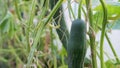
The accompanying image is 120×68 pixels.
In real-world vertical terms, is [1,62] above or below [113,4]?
below

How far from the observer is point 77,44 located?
25.7 inches

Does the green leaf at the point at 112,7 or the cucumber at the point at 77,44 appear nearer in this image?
the cucumber at the point at 77,44

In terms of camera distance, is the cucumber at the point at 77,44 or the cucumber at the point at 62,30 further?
the cucumber at the point at 62,30

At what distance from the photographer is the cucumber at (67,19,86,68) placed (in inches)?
25.7

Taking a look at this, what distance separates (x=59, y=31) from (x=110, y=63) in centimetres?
25

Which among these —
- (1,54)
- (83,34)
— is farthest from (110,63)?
(1,54)

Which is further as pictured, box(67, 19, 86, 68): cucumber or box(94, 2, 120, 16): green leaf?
box(94, 2, 120, 16): green leaf

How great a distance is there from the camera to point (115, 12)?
0.84 metres

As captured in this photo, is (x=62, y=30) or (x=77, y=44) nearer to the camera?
(x=77, y=44)

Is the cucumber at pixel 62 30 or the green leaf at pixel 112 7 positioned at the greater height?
the green leaf at pixel 112 7

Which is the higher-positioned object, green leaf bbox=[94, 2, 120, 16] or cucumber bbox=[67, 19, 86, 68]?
green leaf bbox=[94, 2, 120, 16]

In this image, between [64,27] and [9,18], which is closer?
[64,27]

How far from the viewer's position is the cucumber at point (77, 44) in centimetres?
65

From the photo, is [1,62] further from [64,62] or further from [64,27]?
[64,27]
